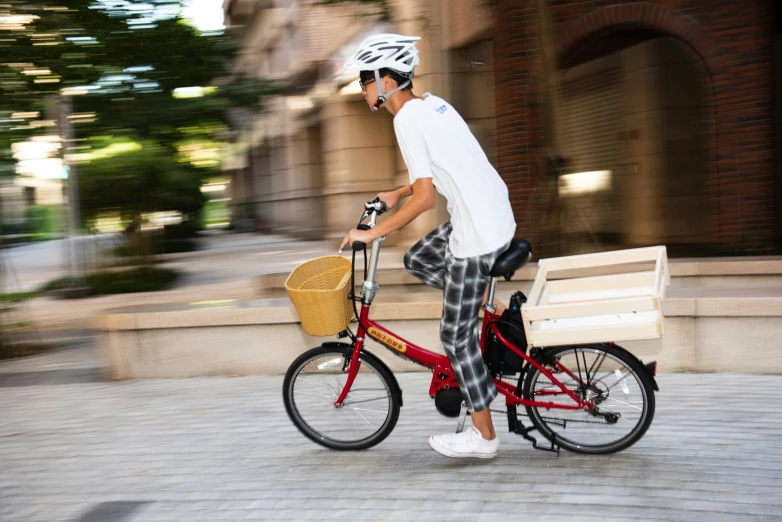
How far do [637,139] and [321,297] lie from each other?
9.64 m

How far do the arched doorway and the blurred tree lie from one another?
4.53m

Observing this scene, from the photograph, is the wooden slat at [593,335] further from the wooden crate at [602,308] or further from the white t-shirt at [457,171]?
the white t-shirt at [457,171]

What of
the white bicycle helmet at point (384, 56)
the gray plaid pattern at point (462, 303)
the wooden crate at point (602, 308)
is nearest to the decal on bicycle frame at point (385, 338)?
the gray plaid pattern at point (462, 303)

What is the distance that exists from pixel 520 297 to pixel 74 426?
11.5 feet

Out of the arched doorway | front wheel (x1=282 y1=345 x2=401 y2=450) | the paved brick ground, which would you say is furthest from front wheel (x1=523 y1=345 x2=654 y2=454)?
the arched doorway

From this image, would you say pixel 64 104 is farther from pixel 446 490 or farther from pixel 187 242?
pixel 187 242

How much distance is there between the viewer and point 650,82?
13.2 meters

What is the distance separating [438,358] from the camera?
16.6ft

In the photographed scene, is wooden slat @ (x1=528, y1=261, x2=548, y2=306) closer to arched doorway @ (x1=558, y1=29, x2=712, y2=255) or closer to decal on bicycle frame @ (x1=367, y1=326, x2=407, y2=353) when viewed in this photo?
decal on bicycle frame @ (x1=367, y1=326, x2=407, y2=353)

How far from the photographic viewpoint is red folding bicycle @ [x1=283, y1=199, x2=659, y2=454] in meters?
4.82

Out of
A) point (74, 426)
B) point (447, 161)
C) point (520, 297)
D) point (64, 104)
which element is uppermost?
point (64, 104)

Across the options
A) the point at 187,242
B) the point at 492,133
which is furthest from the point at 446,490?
the point at 187,242

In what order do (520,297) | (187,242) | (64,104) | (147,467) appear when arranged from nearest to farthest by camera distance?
1. (520,297)
2. (147,467)
3. (64,104)
4. (187,242)

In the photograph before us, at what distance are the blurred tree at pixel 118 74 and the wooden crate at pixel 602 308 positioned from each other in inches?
253
